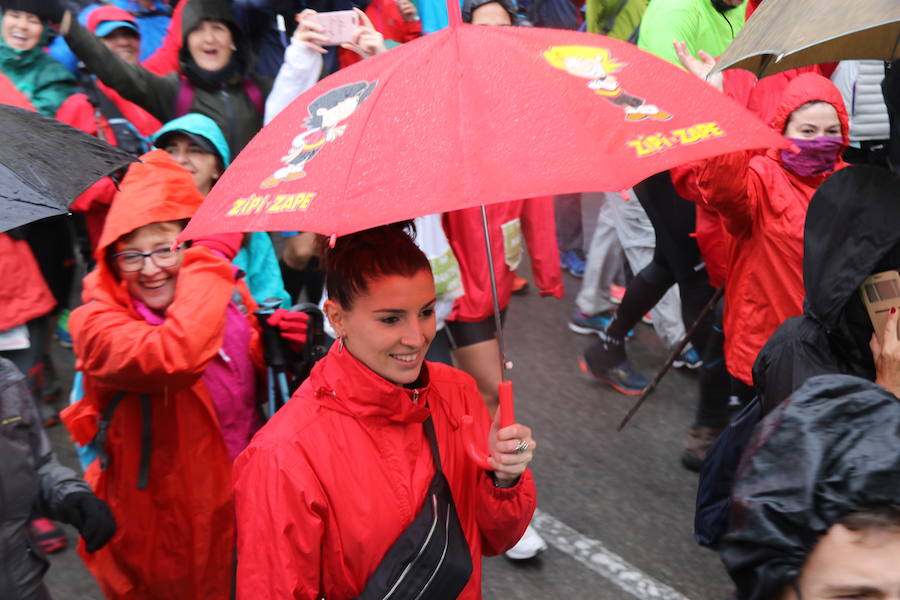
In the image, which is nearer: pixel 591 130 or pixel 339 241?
pixel 591 130

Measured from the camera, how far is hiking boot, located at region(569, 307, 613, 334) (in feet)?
22.3

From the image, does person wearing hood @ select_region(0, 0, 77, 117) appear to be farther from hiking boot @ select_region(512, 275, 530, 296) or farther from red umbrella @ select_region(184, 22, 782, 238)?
red umbrella @ select_region(184, 22, 782, 238)

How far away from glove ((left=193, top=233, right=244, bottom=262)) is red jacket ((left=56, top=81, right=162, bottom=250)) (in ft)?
5.95

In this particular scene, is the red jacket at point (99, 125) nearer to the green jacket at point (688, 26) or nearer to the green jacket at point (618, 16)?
the green jacket at point (688, 26)

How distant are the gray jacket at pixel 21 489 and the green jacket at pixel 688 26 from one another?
12.6ft

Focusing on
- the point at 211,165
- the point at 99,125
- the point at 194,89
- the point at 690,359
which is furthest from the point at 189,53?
the point at 690,359

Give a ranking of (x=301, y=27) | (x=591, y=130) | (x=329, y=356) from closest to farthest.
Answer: (x=591, y=130) → (x=329, y=356) → (x=301, y=27)

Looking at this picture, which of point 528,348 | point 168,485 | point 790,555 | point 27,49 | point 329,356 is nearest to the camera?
point 790,555

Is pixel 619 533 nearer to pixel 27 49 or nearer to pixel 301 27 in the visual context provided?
pixel 301 27

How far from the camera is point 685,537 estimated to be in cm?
445

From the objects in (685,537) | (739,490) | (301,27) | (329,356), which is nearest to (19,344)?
(301,27)

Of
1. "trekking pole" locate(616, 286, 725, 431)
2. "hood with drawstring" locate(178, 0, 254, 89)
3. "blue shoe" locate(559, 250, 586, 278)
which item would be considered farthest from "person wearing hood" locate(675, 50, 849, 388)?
"blue shoe" locate(559, 250, 586, 278)

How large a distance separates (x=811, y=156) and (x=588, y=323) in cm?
301

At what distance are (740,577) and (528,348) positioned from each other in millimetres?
4980
